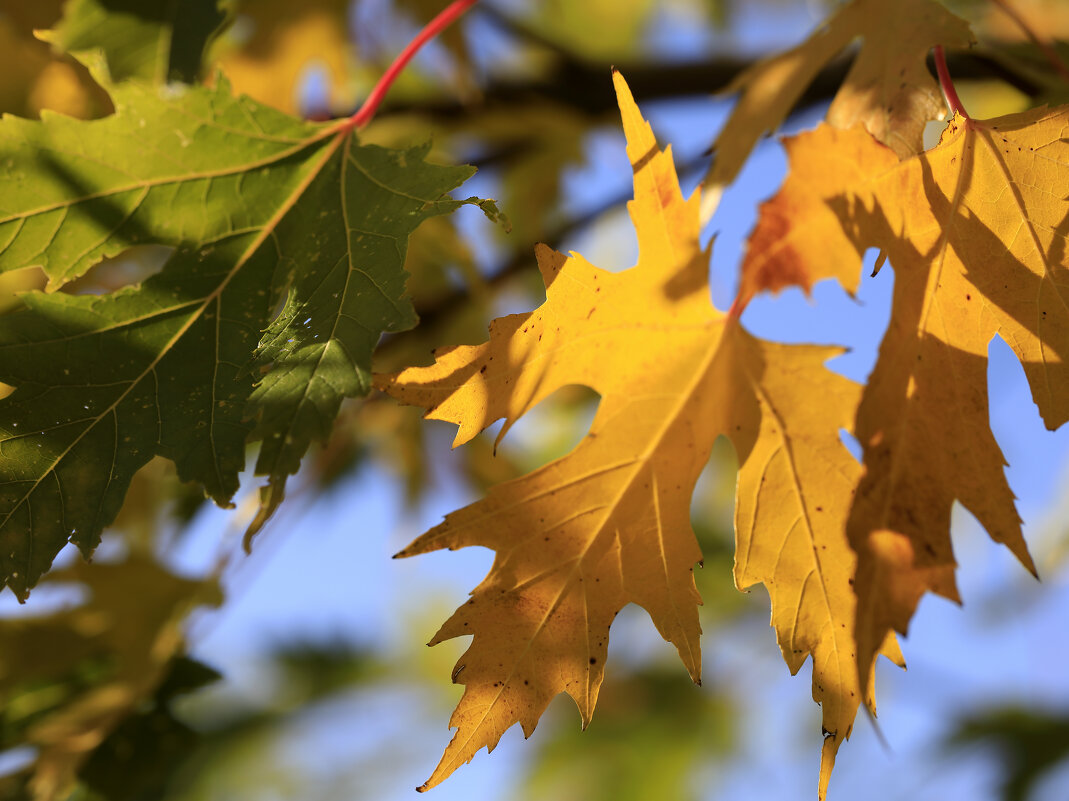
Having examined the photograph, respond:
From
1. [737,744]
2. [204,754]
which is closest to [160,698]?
[204,754]

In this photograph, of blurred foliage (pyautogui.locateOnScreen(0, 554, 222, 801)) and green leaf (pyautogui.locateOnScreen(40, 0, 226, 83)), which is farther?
blurred foliage (pyautogui.locateOnScreen(0, 554, 222, 801))

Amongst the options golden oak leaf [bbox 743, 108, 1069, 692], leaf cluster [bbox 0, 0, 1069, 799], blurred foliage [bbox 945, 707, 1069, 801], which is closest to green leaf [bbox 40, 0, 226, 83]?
leaf cluster [bbox 0, 0, 1069, 799]

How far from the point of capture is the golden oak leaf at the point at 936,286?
440mm

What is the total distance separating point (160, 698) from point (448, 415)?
0.58 metres

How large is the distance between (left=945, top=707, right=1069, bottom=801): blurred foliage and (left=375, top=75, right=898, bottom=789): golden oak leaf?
1937 mm

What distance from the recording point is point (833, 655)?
50 centimetres

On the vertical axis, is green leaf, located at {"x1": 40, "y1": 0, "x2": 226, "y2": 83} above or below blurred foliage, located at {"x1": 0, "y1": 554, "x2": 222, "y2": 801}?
above

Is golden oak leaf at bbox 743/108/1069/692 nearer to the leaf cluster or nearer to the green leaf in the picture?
the leaf cluster

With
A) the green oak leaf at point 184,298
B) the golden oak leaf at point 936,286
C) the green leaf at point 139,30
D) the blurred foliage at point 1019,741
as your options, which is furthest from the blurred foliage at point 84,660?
the blurred foliage at point 1019,741

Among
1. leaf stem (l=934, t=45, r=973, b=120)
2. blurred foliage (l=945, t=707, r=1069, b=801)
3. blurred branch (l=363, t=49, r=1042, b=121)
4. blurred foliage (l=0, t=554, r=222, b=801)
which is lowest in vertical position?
blurred foliage (l=945, t=707, r=1069, b=801)

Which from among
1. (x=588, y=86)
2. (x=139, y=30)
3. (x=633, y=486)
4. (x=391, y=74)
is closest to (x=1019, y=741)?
(x=588, y=86)

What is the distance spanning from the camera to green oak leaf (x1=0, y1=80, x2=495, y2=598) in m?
0.47

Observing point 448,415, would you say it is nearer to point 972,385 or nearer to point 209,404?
point 209,404

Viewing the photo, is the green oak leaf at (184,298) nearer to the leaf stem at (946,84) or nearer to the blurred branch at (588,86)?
the leaf stem at (946,84)
